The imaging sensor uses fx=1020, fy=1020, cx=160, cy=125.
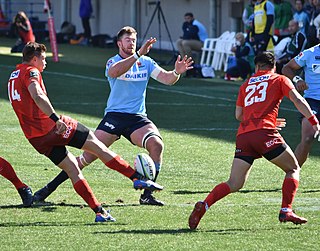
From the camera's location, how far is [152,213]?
33.8ft

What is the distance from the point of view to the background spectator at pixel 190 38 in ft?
94.1

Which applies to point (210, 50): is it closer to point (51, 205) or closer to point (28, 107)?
point (51, 205)

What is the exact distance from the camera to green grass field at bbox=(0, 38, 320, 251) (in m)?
8.85

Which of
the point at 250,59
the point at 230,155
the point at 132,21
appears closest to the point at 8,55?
the point at 132,21

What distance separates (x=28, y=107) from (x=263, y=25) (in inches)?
637

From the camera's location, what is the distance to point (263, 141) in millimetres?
9445

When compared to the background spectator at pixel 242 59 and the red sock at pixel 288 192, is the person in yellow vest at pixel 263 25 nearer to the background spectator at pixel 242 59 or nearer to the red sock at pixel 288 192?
the background spectator at pixel 242 59

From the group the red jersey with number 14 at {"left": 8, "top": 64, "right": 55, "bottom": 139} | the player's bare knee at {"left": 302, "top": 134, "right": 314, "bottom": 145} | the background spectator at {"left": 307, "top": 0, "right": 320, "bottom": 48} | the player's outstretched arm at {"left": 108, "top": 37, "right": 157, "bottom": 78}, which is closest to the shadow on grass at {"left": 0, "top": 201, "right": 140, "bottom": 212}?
the red jersey with number 14 at {"left": 8, "top": 64, "right": 55, "bottom": 139}

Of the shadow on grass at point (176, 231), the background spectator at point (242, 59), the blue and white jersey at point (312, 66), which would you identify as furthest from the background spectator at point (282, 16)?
the shadow on grass at point (176, 231)

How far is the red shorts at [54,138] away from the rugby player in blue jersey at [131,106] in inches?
44.8

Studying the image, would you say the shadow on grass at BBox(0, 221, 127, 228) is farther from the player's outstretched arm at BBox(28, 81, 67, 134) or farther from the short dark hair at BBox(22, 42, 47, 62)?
the short dark hair at BBox(22, 42, 47, 62)

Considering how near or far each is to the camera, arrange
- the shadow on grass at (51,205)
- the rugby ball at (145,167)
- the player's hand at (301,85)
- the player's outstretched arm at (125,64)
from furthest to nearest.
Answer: the player's hand at (301,85) < the shadow on grass at (51,205) < the player's outstretched arm at (125,64) < the rugby ball at (145,167)

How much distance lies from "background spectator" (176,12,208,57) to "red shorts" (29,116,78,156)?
1883 centimetres

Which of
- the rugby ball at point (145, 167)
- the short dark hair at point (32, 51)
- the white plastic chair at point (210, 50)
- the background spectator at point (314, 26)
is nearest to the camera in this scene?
the short dark hair at point (32, 51)
